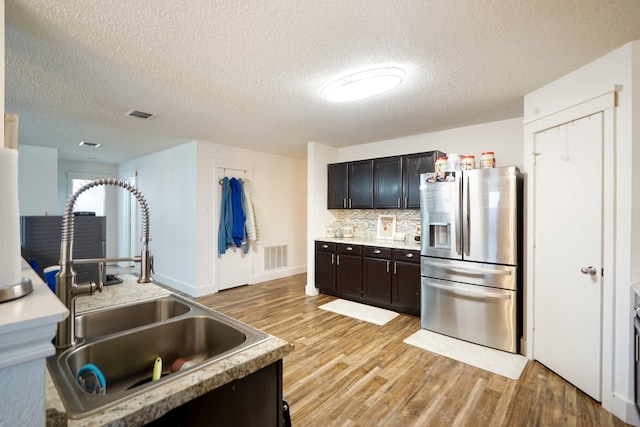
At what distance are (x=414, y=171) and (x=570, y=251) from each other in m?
1.98

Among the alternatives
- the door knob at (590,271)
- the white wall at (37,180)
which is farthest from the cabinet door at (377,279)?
the white wall at (37,180)

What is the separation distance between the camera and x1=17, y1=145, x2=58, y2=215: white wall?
4738mm

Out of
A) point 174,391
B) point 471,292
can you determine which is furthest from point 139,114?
point 471,292

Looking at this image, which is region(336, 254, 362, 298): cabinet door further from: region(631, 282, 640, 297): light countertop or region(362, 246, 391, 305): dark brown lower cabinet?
region(631, 282, 640, 297): light countertop

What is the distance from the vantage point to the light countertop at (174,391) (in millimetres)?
649

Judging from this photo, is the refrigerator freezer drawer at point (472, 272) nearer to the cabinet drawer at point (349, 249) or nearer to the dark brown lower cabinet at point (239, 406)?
the cabinet drawer at point (349, 249)

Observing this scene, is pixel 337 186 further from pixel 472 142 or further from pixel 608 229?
pixel 608 229

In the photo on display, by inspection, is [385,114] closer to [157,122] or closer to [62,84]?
[157,122]

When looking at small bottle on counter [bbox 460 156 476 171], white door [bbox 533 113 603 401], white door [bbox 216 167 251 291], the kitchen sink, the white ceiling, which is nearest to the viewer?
the kitchen sink

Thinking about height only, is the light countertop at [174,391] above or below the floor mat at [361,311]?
above

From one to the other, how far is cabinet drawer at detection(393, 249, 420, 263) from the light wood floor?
0.83 metres

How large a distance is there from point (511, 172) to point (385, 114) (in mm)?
1407

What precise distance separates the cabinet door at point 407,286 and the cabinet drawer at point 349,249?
0.57 metres

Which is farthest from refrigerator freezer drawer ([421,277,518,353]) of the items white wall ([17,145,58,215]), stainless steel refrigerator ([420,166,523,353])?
white wall ([17,145,58,215])
